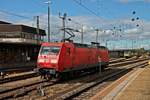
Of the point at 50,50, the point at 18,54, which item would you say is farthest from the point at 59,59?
the point at 18,54

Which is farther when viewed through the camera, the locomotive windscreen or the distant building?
the distant building

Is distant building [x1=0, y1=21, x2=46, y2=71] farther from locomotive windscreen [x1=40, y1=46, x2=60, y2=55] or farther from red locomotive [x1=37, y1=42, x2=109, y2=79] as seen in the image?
locomotive windscreen [x1=40, y1=46, x2=60, y2=55]

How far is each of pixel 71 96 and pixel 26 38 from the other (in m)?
76.7

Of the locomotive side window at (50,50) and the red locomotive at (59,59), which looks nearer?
the red locomotive at (59,59)

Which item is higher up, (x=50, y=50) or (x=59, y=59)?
(x=50, y=50)

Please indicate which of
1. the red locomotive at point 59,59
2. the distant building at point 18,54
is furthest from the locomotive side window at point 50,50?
the distant building at point 18,54

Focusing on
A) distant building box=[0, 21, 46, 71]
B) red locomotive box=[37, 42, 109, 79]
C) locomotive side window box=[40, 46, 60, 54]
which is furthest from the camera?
distant building box=[0, 21, 46, 71]

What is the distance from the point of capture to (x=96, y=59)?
36.5m

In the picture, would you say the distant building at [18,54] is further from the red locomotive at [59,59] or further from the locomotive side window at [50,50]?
the locomotive side window at [50,50]

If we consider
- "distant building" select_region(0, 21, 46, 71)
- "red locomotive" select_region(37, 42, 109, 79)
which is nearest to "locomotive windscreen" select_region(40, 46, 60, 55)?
"red locomotive" select_region(37, 42, 109, 79)

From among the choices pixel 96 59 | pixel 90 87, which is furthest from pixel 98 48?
pixel 90 87

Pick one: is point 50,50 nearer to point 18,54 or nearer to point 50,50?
point 50,50

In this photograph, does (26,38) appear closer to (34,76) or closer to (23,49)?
(23,49)

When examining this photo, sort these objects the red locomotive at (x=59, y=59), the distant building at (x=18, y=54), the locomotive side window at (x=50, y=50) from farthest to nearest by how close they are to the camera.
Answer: the distant building at (x=18, y=54) < the locomotive side window at (x=50, y=50) < the red locomotive at (x=59, y=59)
